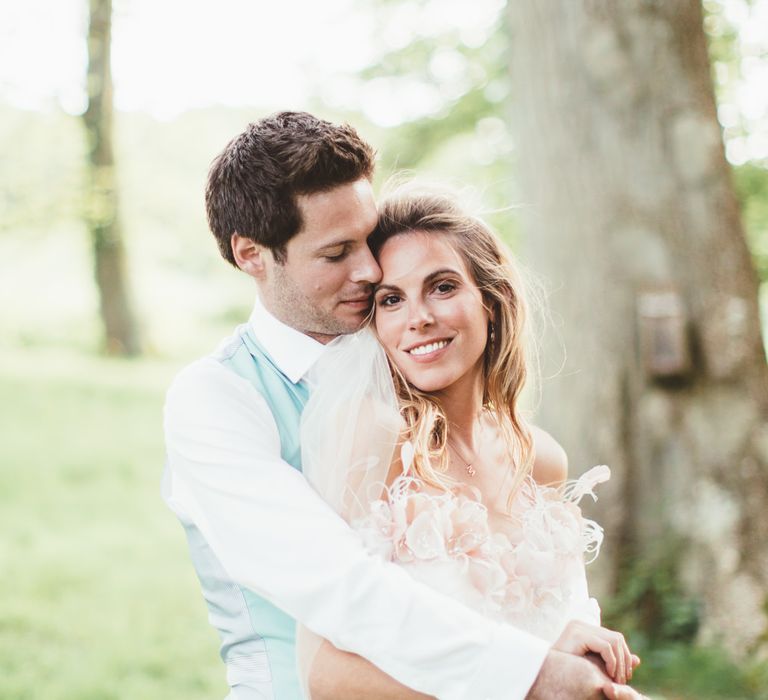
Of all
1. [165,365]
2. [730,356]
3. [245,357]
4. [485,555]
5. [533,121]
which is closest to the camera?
[485,555]

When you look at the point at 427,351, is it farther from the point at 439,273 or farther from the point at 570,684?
the point at 570,684

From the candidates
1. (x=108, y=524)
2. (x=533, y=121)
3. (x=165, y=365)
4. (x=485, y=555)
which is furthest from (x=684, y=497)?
(x=165, y=365)

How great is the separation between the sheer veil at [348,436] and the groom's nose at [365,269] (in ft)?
0.70

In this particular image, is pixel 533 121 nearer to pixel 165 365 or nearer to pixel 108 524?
pixel 108 524

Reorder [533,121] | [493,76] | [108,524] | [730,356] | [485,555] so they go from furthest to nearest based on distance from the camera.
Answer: [493,76] < [108,524] < [533,121] < [730,356] < [485,555]

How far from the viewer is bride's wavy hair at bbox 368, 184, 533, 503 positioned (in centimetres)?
221

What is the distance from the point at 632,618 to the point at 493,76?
18.1ft

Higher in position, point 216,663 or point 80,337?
point 80,337

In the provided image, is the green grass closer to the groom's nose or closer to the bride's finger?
the groom's nose

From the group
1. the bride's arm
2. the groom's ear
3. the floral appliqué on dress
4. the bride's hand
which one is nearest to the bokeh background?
the groom's ear

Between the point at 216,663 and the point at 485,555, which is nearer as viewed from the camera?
the point at 485,555

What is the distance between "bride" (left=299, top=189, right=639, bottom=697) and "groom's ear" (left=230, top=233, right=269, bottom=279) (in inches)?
11.5

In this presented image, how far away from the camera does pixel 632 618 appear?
492 cm

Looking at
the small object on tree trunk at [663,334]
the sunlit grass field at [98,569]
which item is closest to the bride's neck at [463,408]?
the small object on tree trunk at [663,334]
